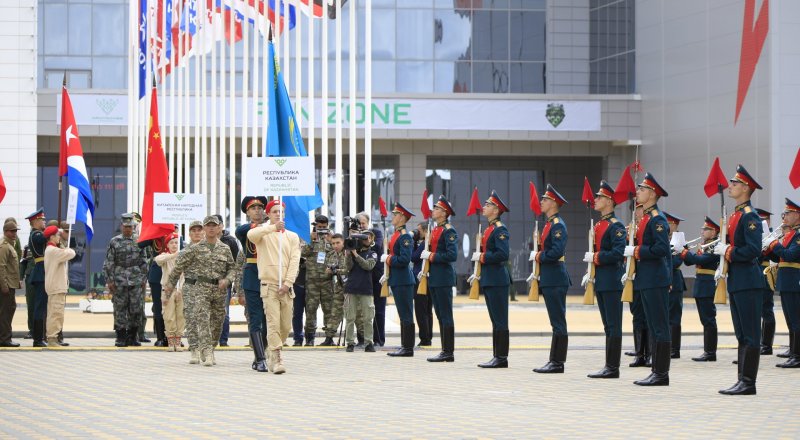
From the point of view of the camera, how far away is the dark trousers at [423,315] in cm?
2078

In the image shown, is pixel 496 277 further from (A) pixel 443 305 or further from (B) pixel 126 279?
(B) pixel 126 279

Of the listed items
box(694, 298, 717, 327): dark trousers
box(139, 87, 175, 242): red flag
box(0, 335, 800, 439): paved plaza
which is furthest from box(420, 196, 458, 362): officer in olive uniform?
box(139, 87, 175, 242): red flag

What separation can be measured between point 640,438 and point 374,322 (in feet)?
38.0

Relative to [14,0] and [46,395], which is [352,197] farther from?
[14,0]

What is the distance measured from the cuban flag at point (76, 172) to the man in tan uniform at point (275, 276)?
7885 mm

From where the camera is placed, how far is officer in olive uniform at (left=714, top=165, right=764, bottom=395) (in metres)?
13.8

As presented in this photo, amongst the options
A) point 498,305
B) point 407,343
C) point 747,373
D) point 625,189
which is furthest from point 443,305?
point 747,373

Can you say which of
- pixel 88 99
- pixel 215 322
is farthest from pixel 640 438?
pixel 88 99

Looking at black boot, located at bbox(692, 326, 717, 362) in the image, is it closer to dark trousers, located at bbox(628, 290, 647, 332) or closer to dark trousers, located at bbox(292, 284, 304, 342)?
dark trousers, located at bbox(628, 290, 647, 332)

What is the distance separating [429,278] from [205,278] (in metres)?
3.31

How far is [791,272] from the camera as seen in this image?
59.5 ft

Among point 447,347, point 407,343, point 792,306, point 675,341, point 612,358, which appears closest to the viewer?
point 612,358

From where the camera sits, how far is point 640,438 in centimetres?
1048

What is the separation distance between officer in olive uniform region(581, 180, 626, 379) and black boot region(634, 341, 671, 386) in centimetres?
106
